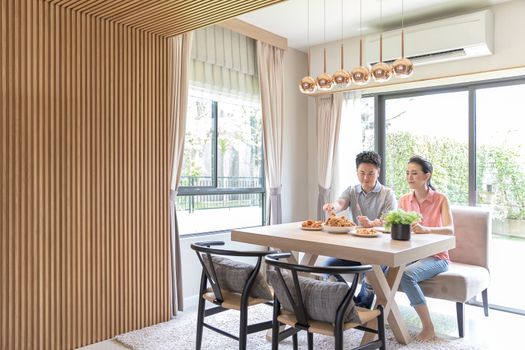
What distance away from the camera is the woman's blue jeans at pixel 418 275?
296cm

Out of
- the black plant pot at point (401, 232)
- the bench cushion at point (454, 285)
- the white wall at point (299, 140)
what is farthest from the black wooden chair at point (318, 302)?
the white wall at point (299, 140)

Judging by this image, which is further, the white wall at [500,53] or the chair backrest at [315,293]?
the white wall at [500,53]

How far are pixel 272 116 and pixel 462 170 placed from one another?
6.59 feet

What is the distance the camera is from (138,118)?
3264mm

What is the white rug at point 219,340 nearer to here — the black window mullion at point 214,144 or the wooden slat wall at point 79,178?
the wooden slat wall at point 79,178

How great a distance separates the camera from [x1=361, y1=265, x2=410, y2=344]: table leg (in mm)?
2678

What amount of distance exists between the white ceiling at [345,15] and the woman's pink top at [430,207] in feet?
5.49

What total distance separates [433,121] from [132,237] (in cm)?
320

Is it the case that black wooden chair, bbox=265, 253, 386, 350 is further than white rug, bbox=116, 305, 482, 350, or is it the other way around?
white rug, bbox=116, 305, 482, 350

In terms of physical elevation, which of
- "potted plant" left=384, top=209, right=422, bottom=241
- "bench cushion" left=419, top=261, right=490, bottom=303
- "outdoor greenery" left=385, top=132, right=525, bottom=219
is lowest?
"bench cushion" left=419, top=261, right=490, bottom=303

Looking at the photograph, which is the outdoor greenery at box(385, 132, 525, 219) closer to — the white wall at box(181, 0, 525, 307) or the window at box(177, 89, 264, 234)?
the white wall at box(181, 0, 525, 307)

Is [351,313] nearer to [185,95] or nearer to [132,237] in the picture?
[132,237]

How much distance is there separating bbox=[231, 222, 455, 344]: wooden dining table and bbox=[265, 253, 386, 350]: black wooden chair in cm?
23

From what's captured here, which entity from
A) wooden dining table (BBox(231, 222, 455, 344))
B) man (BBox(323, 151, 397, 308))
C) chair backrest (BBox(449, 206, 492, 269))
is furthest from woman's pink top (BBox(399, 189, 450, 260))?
wooden dining table (BBox(231, 222, 455, 344))
